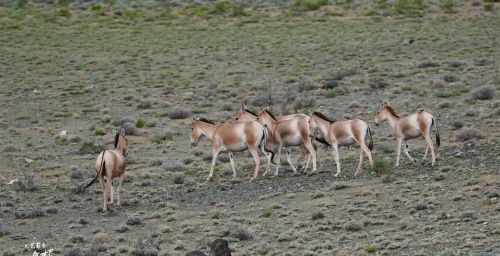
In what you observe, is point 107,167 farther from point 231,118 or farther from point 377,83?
point 377,83

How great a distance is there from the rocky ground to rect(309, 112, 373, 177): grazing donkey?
0.52 meters

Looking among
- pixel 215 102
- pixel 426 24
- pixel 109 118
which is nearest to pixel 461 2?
pixel 426 24

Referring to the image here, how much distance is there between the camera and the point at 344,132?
22312 mm

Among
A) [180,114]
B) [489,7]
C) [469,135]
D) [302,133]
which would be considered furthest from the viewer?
[489,7]

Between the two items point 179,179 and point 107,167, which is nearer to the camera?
point 107,167

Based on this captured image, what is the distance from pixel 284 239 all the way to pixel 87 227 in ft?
16.2

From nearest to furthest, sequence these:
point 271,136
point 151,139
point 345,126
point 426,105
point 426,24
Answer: point 345,126
point 271,136
point 151,139
point 426,105
point 426,24

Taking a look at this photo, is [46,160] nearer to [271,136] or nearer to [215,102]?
[271,136]

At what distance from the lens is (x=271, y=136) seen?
2381cm

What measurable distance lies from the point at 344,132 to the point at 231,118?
13052 mm

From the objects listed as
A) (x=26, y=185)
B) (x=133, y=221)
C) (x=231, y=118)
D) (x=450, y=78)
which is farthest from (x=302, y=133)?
(x=450, y=78)

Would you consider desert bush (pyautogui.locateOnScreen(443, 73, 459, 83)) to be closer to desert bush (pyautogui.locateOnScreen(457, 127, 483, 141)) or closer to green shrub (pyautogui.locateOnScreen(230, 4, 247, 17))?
desert bush (pyautogui.locateOnScreen(457, 127, 483, 141))

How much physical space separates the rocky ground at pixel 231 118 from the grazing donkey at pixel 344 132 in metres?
0.52

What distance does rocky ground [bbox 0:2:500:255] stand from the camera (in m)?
17.9
